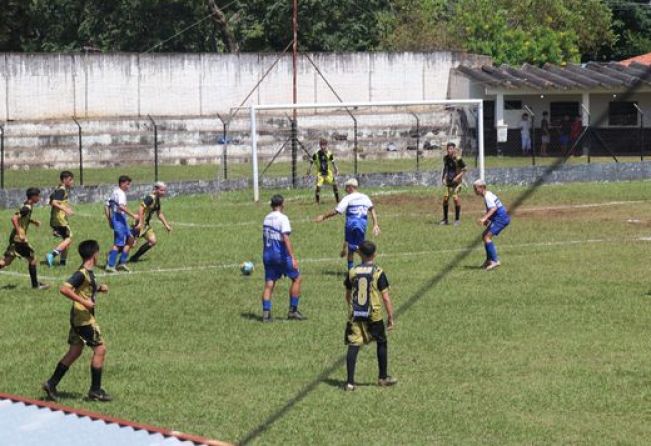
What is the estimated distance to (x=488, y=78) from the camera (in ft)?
187

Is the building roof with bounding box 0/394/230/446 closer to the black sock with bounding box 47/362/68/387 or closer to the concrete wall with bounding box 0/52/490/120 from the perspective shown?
the black sock with bounding box 47/362/68/387

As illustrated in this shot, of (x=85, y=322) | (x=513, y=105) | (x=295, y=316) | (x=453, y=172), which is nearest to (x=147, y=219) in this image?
(x=295, y=316)

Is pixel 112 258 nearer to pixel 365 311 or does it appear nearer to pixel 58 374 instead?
pixel 58 374

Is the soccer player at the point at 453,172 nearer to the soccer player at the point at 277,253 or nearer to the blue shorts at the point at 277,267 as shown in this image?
the soccer player at the point at 277,253

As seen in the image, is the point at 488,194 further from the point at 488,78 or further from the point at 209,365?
the point at 488,78

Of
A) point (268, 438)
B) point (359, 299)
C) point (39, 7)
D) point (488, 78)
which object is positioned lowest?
point (268, 438)

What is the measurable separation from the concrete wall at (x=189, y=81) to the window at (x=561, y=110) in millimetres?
4972

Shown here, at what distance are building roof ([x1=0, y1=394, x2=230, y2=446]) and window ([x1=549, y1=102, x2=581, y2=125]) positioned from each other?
46.7 m

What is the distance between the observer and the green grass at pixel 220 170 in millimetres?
45938

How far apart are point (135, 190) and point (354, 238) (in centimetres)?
1982

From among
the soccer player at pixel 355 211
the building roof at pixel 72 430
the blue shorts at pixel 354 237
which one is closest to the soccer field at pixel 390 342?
the blue shorts at pixel 354 237

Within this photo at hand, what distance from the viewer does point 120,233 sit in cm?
2647

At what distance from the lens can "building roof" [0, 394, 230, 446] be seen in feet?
37.8

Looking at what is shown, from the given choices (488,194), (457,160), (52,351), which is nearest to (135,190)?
(457,160)
